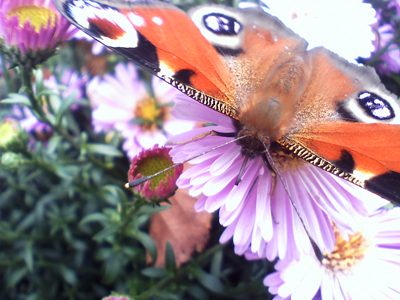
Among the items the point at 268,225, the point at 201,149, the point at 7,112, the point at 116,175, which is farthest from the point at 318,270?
the point at 7,112

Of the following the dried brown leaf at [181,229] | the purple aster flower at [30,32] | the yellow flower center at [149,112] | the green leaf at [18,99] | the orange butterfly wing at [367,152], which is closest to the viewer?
the orange butterfly wing at [367,152]

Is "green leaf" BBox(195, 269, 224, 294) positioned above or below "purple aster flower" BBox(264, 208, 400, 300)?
below

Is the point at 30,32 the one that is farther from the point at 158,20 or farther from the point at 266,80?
the point at 266,80

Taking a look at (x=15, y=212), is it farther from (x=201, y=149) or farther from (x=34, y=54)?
(x=201, y=149)

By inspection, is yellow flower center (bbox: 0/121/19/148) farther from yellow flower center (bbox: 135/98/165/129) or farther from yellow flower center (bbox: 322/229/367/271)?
yellow flower center (bbox: 322/229/367/271)

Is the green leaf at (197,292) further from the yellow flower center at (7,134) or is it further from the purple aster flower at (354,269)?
the yellow flower center at (7,134)

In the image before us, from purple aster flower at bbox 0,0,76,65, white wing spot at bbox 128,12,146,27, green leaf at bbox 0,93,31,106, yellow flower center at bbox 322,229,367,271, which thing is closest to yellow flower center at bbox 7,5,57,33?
purple aster flower at bbox 0,0,76,65

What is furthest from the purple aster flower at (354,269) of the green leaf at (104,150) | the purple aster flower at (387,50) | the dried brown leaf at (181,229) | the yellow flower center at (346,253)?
the green leaf at (104,150)
